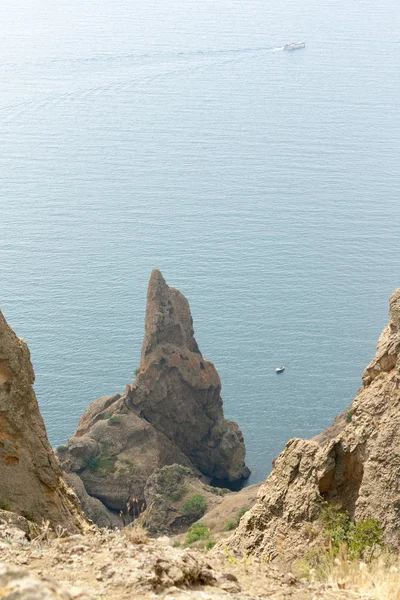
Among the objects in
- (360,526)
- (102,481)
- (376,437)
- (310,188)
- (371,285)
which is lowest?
(102,481)

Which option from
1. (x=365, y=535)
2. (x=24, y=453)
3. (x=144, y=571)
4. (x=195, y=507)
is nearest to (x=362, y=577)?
(x=144, y=571)

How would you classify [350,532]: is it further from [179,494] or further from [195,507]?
[179,494]

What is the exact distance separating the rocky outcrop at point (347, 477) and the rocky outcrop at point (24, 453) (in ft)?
14.5

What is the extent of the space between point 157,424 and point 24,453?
48.4 m

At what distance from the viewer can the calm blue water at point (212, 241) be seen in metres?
104

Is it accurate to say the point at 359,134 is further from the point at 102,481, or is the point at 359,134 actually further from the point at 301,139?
the point at 102,481

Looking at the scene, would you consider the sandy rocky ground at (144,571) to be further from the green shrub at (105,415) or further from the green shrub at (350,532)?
the green shrub at (105,415)

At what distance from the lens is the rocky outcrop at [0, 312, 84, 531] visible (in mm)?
19547

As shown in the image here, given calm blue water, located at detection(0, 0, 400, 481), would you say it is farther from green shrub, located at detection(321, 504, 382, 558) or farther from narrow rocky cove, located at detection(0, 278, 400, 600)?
green shrub, located at detection(321, 504, 382, 558)

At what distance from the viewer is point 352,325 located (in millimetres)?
116812

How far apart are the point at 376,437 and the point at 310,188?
140829mm

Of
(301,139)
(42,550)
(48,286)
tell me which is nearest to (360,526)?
(42,550)

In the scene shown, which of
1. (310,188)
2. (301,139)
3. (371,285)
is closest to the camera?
(371,285)

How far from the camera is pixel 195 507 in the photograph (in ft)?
188
